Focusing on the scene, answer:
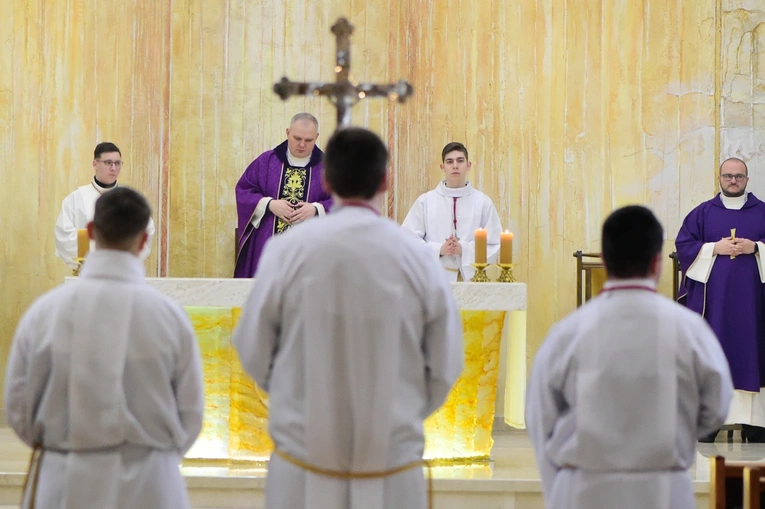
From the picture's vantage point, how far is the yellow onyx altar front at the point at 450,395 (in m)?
6.32

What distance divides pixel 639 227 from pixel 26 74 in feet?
22.1

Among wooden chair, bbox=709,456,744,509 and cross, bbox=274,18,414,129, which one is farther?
cross, bbox=274,18,414,129

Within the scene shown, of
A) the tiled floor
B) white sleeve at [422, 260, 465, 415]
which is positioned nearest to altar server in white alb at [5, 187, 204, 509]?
white sleeve at [422, 260, 465, 415]

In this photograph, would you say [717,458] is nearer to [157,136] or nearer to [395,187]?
[395,187]

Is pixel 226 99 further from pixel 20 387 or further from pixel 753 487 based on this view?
pixel 753 487

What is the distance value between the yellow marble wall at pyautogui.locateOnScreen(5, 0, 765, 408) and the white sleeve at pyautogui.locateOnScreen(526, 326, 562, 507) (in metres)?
5.66

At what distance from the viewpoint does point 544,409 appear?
3.33 meters

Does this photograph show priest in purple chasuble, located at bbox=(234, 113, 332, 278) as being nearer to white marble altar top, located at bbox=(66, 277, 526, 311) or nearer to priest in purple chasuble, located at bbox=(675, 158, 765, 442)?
white marble altar top, located at bbox=(66, 277, 526, 311)

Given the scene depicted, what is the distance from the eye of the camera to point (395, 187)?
9219mm

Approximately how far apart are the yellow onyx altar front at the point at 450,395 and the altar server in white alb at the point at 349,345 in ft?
10.1

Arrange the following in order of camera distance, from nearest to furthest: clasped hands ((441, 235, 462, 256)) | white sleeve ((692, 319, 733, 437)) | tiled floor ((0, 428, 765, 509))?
1. white sleeve ((692, 319, 733, 437))
2. tiled floor ((0, 428, 765, 509))
3. clasped hands ((441, 235, 462, 256))

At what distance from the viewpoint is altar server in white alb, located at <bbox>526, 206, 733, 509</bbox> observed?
320cm

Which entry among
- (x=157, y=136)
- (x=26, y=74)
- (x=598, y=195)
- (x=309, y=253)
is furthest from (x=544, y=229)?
(x=309, y=253)

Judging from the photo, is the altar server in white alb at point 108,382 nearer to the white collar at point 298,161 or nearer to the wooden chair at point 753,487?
the wooden chair at point 753,487
